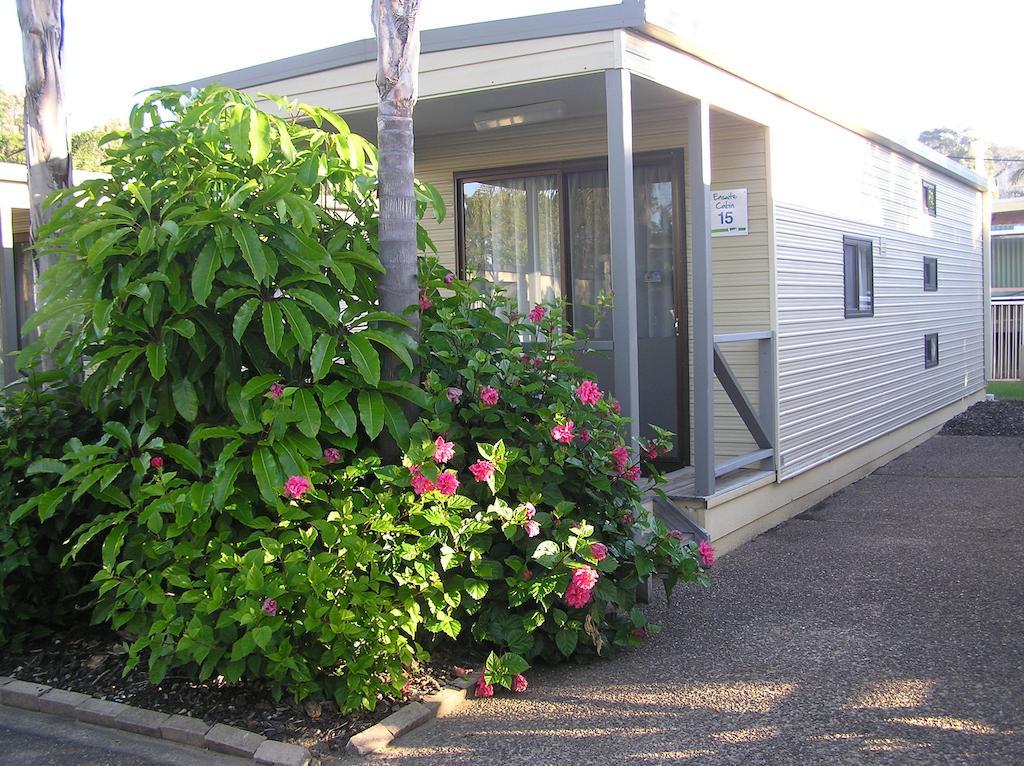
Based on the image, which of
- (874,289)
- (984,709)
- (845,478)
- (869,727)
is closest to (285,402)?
(869,727)

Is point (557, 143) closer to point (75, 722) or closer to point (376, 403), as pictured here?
point (376, 403)

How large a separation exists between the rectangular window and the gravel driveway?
9.35 feet

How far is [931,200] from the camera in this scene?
1219 centimetres

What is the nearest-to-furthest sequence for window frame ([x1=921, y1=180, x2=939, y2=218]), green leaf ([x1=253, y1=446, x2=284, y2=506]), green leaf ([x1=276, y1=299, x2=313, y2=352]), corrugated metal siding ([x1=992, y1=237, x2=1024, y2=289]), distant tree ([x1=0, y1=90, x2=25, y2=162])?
1. green leaf ([x1=253, y1=446, x2=284, y2=506])
2. green leaf ([x1=276, y1=299, x2=313, y2=352])
3. window frame ([x1=921, y1=180, x2=939, y2=218])
4. distant tree ([x1=0, y1=90, x2=25, y2=162])
5. corrugated metal siding ([x1=992, y1=237, x2=1024, y2=289])

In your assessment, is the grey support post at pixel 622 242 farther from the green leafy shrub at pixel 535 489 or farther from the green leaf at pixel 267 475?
the green leaf at pixel 267 475

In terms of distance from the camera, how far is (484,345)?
4.92m

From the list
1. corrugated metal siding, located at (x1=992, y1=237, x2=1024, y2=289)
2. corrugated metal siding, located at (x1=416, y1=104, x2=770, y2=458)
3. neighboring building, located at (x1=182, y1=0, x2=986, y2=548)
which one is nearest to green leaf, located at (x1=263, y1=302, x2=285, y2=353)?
neighboring building, located at (x1=182, y1=0, x2=986, y2=548)

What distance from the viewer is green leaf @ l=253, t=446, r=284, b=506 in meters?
3.88

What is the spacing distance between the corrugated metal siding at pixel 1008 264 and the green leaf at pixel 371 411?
31.2 meters

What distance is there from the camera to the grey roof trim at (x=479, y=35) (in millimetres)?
5629

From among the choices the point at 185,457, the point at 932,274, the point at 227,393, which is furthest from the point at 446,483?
the point at 932,274

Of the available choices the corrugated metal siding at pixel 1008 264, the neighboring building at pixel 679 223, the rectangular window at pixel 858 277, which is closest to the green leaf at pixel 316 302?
the neighboring building at pixel 679 223

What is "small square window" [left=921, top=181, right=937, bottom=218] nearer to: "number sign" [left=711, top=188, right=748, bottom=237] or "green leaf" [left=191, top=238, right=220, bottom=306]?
"number sign" [left=711, top=188, right=748, bottom=237]

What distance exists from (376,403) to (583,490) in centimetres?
111
